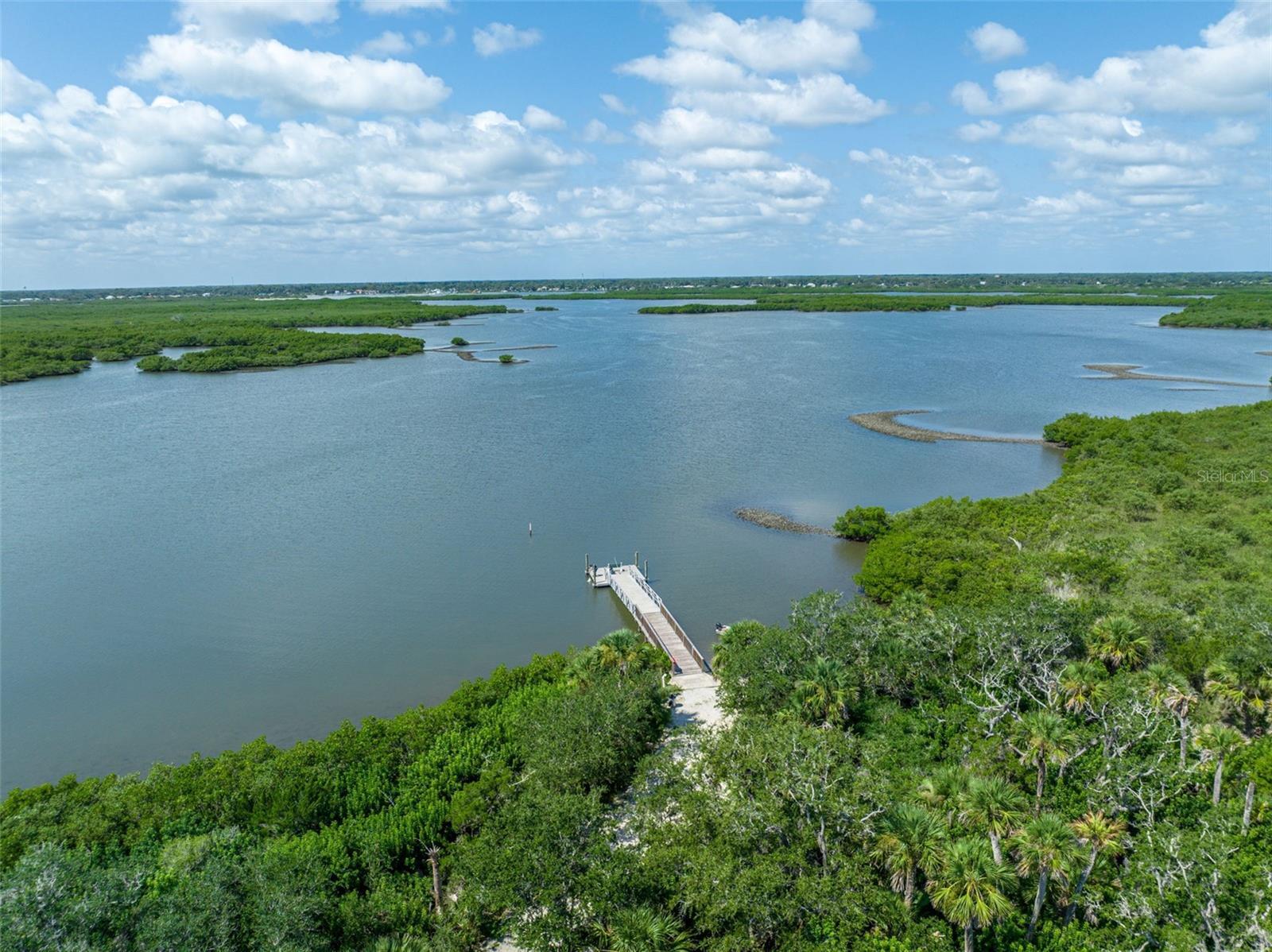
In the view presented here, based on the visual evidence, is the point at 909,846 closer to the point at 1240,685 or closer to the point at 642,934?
the point at 642,934

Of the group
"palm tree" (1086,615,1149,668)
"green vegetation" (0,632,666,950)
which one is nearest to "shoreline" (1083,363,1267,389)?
"palm tree" (1086,615,1149,668)

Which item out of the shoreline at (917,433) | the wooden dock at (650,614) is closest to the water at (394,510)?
the wooden dock at (650,614)

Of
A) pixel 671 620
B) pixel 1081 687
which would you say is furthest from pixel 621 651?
pixel 1081 687

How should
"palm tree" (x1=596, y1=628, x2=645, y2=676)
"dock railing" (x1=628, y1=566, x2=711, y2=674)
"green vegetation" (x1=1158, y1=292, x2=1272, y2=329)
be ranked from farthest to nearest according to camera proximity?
"green vegetation" (x1=1158, y1=292, x2=1272, y2=329)
"dock railing" (x1=628, y1=566, x2=711, y2=674)
"palm tree" (x1=596, y1=628, x2=645, y2=676)

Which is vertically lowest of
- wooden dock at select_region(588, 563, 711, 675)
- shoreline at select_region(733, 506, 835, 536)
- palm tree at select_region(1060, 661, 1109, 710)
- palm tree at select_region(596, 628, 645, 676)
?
wooden dock at select_region(588, 563, 711, 675)

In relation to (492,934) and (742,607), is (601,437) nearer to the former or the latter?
(742,607)

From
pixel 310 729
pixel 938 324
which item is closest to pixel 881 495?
pixel 310 729

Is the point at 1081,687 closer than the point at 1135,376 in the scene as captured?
Yes

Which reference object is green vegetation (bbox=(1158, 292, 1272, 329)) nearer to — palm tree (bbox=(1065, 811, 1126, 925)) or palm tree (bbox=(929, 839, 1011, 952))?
palm tree (bbox=(1065, 811, 1126, 925))
